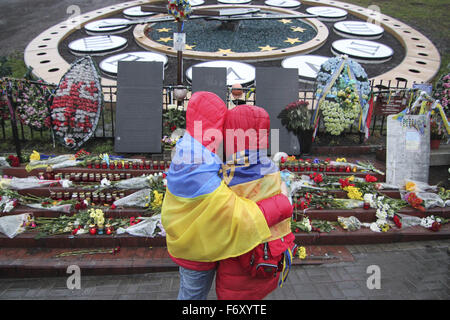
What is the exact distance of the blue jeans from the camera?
8.79 feet

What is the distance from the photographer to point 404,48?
39.7 feet

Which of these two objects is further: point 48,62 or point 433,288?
point 48,62

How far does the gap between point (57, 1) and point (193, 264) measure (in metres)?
19.2

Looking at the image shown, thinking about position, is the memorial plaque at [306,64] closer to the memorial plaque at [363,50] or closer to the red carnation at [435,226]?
the memorial plaque at [363,50]

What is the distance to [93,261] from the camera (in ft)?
13.6

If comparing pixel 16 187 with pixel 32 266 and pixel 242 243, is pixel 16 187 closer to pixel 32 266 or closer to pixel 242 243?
pixel 32 266

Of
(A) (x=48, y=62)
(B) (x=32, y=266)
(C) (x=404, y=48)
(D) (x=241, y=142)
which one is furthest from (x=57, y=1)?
(D) (x=241, y=142)

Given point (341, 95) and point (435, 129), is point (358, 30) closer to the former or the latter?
point (341, 95)

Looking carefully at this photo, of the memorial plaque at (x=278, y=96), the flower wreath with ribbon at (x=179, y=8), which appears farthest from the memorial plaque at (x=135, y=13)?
the memorial plaque at (x=278, y=96)

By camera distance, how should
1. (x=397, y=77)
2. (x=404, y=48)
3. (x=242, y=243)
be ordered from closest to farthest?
(x=242, y=243) < (x=397, y=77) < (x=404, y=48)

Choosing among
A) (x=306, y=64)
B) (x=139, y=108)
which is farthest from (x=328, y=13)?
(x=139, y=108)

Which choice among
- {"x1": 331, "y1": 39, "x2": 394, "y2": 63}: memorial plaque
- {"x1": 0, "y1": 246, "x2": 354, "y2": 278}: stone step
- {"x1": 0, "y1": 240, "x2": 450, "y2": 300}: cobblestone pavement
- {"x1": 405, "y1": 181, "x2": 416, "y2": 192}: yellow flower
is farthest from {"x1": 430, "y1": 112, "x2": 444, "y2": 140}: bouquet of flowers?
{"x1": 331, "y1": 39, "x2": 394, "y2": 63}: memorial plaque

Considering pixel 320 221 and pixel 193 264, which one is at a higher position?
pixel 193 264

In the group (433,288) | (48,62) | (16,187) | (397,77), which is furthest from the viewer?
(48,62)
